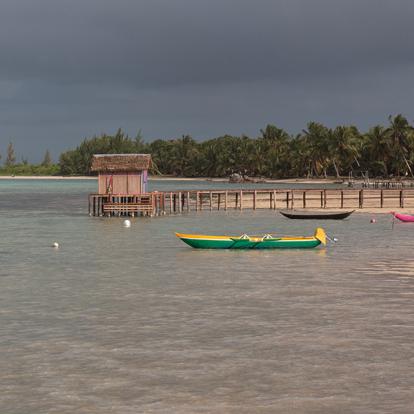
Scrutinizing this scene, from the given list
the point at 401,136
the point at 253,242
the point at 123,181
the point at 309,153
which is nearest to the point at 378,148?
the point at 401,136

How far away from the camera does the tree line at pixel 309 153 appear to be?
123 metres

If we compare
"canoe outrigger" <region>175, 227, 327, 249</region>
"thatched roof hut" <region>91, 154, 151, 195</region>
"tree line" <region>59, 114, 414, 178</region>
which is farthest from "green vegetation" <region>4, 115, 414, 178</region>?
"canoe outrigger" <region>175, 227, 327, 249</region>

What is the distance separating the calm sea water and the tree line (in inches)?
3785

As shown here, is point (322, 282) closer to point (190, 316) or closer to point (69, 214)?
point (190, 316)

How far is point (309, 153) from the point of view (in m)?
145

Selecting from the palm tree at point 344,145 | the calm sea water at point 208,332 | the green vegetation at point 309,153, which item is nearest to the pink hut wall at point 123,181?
the calm sea water at point 208,332

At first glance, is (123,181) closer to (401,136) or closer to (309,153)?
(401,136)

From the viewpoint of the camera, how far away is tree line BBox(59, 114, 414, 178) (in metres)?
123

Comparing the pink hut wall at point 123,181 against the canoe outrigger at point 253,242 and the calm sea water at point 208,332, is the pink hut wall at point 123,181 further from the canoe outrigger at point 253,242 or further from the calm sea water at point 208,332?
the canoe outrigger at point 253,242

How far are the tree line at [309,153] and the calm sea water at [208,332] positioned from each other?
315 ft

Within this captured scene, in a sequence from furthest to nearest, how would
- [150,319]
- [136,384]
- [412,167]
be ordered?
1. [412,167]
2. [150,319]
3. [136,384]

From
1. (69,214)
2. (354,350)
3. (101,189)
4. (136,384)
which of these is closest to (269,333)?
(354,350)

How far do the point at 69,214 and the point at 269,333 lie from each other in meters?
45.6

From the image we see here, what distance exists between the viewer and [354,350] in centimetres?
1310
